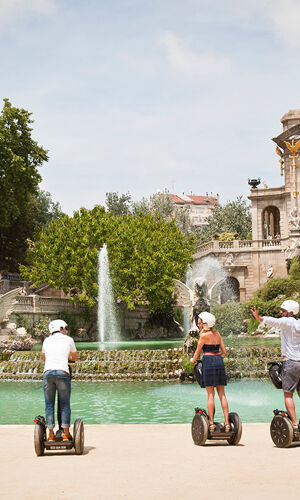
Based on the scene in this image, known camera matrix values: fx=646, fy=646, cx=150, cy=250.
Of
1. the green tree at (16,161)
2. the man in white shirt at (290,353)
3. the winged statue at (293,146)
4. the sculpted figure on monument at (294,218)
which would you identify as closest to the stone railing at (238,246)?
the sculpted figure on monument at (294,218)

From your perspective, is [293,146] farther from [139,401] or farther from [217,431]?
[217,431]

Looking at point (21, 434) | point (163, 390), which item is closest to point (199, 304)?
point (163, 390)

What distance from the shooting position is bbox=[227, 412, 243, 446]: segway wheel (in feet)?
27.6

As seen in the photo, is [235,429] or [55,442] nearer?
[55,442]

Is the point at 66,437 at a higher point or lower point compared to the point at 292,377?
lower

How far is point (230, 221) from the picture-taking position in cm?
7856

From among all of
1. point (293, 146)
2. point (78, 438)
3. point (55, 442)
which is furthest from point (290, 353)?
point (293, 146)

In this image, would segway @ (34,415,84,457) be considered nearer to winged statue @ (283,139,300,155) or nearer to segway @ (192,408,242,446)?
segway @ (192,408,242,446)

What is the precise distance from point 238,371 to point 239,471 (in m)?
15.0

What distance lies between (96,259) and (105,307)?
3786 mm

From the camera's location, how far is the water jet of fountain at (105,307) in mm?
45406

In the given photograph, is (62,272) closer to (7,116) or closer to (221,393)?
(7,116)

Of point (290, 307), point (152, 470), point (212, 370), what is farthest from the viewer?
point (290, 307)

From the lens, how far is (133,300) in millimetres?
46406
